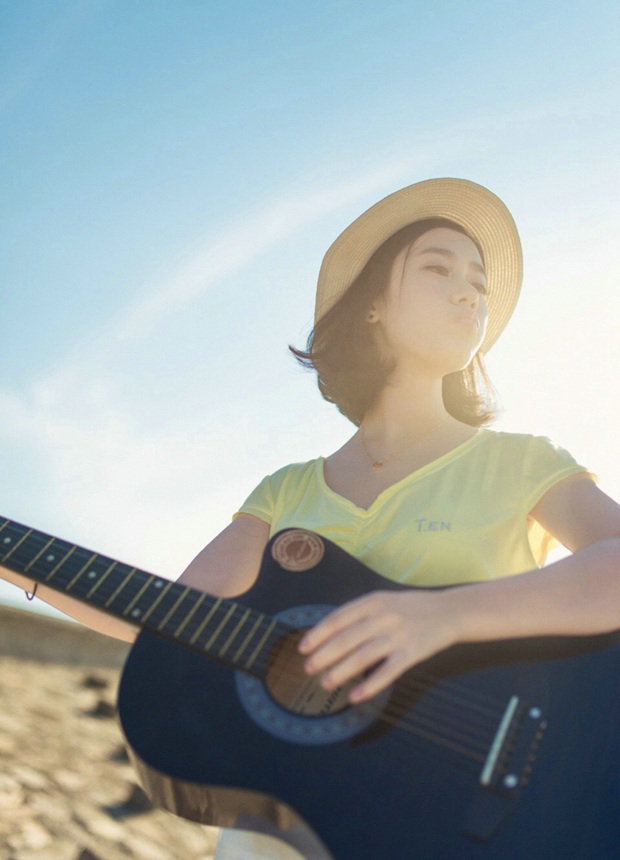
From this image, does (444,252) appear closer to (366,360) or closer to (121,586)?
(366,360)

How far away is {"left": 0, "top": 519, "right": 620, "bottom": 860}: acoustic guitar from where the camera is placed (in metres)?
0.94

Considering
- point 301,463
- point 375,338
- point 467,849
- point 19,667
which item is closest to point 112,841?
point 19,667

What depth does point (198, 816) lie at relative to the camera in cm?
111

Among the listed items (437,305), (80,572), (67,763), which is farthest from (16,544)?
(67,763)

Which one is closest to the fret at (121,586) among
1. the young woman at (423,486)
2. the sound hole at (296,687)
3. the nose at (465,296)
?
the young woman at (423,486)

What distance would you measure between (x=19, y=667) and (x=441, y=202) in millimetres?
6141

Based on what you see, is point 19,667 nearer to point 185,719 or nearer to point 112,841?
point 112,841

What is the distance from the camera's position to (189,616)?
1250 mm

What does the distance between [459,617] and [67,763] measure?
5.37 metres

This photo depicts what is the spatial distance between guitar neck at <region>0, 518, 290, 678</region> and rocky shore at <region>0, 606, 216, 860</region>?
6.32 ft

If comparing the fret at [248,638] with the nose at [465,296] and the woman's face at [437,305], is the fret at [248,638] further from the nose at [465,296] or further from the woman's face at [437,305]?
the nose at [465,296]

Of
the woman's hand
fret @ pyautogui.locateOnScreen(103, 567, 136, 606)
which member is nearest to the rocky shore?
fret @ pyautogui.locateOnScreen(103, 567, 136, 606)

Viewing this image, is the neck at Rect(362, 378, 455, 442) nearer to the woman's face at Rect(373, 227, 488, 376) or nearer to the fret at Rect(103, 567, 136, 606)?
the woman's face at Rect(373, 227, 488, 376)

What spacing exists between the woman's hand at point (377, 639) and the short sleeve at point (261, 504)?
68cm
